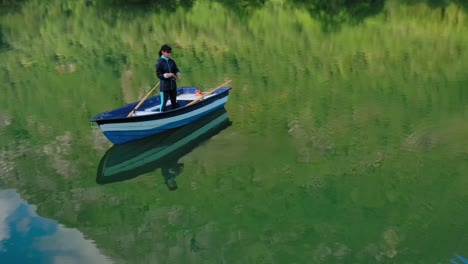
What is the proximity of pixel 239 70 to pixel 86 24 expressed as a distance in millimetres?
23824

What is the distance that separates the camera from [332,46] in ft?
103

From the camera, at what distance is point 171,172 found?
605 inches

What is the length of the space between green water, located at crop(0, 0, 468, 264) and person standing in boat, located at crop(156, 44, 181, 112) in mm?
1865

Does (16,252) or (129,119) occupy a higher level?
(129,119)

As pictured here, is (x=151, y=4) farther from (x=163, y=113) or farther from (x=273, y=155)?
(x=273, y=155)

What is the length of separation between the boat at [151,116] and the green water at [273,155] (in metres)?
1.03

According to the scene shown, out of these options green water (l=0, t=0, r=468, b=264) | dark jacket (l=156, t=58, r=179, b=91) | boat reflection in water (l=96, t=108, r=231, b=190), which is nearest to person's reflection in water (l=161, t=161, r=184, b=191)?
boat reflection in water (l=96, t=108, r=231, b=190)

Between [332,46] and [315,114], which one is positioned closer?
[315,114]

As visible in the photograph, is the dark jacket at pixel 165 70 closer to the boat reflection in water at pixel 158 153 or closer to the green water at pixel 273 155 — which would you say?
the boat reflection in water at pixel 158 153

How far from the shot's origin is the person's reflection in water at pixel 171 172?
14.6 meters

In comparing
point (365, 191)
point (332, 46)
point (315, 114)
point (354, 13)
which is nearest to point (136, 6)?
point (354, 13)

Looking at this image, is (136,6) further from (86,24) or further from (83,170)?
(83,170)

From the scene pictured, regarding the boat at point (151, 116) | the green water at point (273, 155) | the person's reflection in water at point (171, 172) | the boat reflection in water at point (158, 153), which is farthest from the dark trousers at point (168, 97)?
the person's reflection in water at point (171, 172)

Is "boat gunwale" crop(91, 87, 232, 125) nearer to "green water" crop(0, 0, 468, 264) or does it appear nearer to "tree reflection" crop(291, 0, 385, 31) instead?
"green water" crop(0, 0, 468, 264)
